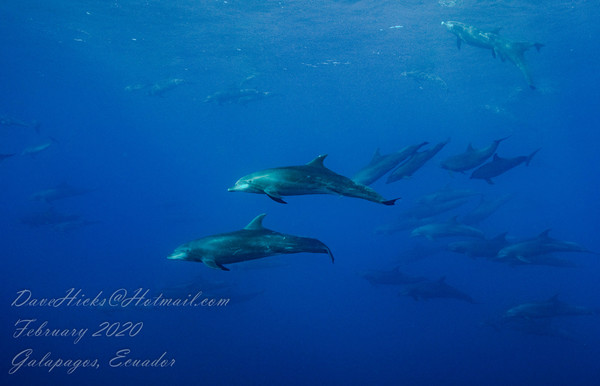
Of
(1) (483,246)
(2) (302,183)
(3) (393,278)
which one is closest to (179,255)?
(2) (302,183)

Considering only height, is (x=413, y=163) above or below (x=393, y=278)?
above

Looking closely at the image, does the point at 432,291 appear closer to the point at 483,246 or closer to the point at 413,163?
the point at 483,246

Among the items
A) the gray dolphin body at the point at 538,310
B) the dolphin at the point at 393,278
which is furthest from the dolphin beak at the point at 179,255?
the dolphin at the point at 393,278

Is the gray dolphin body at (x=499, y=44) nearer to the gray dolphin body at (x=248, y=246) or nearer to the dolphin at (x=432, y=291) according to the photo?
the dolphin at (x=432, y=291)

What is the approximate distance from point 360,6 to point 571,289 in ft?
73.0

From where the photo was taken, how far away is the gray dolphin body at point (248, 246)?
3.60m

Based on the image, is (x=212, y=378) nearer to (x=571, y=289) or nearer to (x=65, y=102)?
(x=571, y=289)

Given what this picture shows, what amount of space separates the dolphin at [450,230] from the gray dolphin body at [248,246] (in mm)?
13390

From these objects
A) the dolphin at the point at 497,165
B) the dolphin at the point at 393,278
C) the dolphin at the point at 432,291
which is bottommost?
the dolphin at the point at 393,278

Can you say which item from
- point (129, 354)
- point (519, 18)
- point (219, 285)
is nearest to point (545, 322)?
point (219, 285)

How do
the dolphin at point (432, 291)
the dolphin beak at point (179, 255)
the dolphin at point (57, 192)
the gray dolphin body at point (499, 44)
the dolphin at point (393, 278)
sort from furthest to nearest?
1. the dolphin at point (57, 192)
2. the dolphin at point (393, 278)
3. the gray dolphin body at point (499, 44)
4. the dolphin at point (432, 291)
5. the dolphin beak at point (179, 255)

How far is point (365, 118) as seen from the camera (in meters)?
104

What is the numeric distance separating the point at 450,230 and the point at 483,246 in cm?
190

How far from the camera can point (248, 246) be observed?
3680 mm
